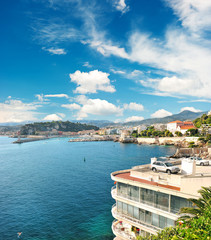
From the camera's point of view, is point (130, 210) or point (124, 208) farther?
point (124, 208)

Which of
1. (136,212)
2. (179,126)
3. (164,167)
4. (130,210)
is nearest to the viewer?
(136,212)

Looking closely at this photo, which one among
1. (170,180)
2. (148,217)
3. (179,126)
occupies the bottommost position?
(148,217)

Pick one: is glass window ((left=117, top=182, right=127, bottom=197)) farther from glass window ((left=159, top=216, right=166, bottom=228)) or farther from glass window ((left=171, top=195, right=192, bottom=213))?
glass window ((left=171, top=195, right=192, bottom=213))

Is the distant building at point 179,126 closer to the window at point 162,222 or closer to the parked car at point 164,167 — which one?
the parked car at point 164,167

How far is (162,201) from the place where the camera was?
15.5m

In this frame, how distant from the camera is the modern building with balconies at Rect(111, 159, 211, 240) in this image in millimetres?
14305

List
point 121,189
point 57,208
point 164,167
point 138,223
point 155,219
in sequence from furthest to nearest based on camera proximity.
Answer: point 57,208 < point 164,167 < point 121,189 < point 138,223 < point 155,219

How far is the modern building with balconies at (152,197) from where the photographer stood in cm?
1430

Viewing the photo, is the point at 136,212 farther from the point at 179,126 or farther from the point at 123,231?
the point at 179,126

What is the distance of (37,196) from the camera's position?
39094 mm

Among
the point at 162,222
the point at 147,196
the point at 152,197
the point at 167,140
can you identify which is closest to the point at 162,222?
the point at 162,222

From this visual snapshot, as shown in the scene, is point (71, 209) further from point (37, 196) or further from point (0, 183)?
point (0, 183)

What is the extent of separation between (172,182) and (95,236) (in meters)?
Result: 15.1

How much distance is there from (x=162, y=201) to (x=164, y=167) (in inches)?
168
